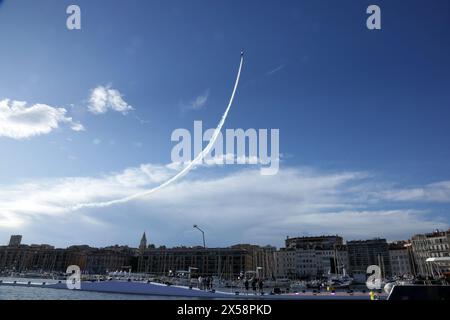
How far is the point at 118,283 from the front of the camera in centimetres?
4550

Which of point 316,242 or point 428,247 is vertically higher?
point 316,242

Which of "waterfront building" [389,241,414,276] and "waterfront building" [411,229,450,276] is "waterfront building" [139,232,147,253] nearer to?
"waterfront building" [389,241,414,276]

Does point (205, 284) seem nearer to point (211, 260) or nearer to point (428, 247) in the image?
point (428, 247)

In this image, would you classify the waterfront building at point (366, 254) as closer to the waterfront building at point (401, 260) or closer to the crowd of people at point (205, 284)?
the waterfront building at point (401, 260)

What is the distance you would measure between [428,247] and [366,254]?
28.8m

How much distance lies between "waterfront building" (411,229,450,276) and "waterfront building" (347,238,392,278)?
13.8 m

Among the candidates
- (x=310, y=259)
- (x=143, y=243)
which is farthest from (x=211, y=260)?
(x=143, y=243)

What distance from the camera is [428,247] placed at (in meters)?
118

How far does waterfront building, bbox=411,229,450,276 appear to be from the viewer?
11106cm

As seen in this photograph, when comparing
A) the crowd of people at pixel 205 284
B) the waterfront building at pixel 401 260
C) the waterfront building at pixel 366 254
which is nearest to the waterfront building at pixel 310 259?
the waterfront building at pixel 366 254

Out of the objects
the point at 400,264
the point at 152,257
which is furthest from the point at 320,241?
the point at 152,257

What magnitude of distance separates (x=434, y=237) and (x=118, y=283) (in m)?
116
